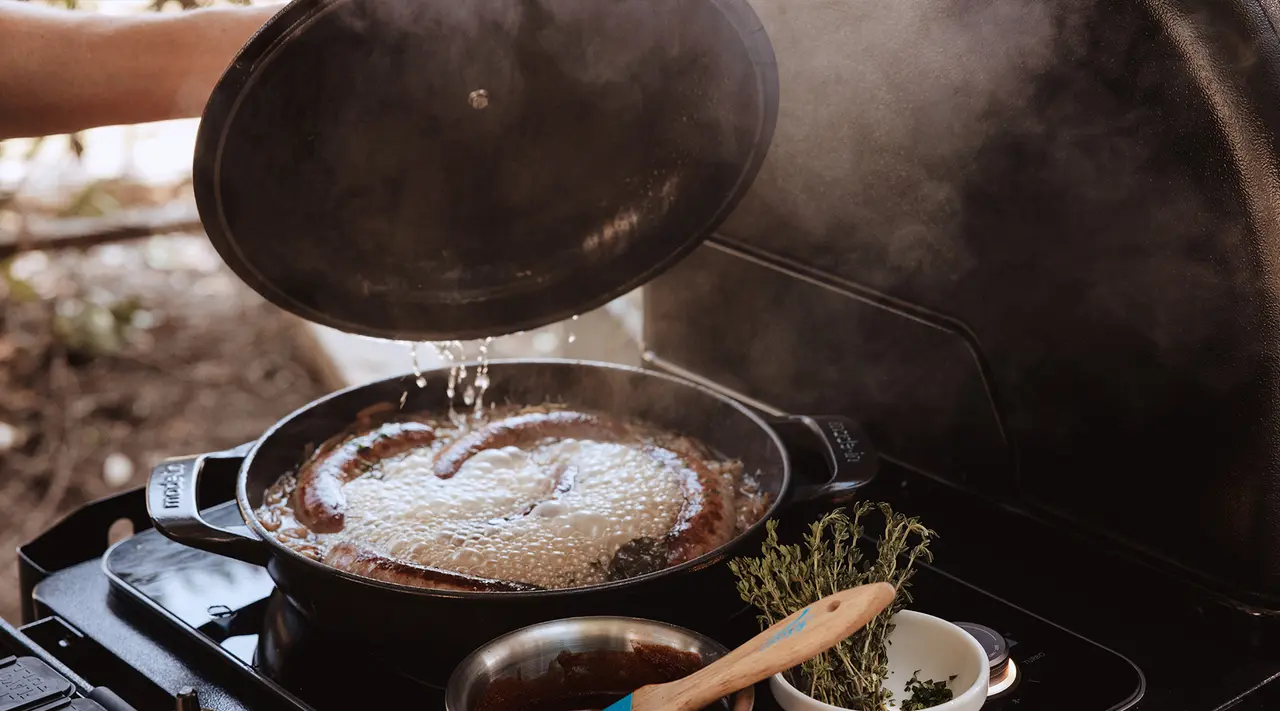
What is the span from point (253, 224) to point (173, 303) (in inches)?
157

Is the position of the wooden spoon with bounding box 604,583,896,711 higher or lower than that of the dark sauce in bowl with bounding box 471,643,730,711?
higher

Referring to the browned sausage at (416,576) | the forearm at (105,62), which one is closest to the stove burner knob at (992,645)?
the browned sausage at (416,576)

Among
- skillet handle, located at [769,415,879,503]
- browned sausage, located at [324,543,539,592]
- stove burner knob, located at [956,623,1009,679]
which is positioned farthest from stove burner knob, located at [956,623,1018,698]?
browned sausage, located at [324,543,539,592]

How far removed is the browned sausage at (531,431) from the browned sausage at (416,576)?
0.34 m

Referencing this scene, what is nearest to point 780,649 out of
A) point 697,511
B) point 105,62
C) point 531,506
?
point 697,511

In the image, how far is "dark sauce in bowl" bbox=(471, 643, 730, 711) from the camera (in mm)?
1306

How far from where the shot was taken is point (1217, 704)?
1.42 meters

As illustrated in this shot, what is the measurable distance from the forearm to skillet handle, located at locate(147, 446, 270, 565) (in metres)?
0.68

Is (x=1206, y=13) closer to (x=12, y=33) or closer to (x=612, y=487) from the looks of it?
(x=612, y=487)

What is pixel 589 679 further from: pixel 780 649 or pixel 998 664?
pixel 998 664

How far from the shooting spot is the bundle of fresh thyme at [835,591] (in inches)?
51.8

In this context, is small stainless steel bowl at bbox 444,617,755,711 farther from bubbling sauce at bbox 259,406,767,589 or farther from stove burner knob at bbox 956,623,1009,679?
stove burner knob at bbox 956,623,1009,679

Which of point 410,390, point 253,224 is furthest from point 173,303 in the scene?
point 253,224

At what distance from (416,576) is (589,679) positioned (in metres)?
0.34
